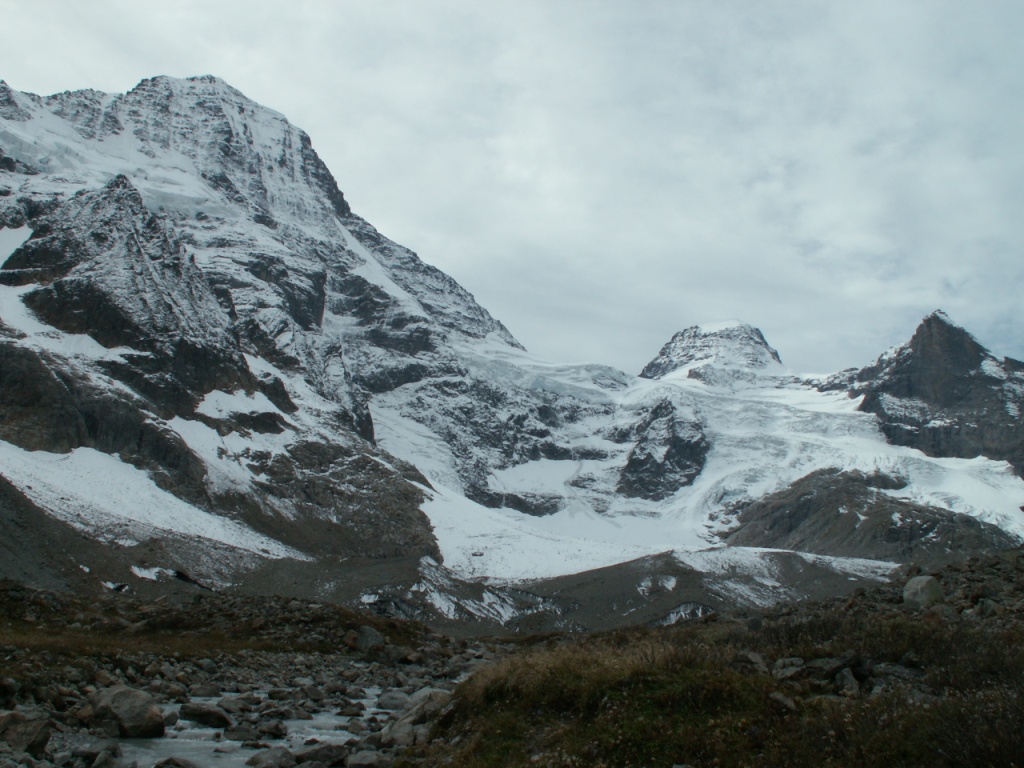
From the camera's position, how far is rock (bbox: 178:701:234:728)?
17859mm

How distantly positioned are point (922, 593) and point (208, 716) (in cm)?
2040

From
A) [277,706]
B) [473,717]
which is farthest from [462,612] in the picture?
[473,717]

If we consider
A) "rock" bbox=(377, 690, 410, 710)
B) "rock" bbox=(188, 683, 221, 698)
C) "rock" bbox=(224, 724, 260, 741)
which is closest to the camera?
"rock" bbox=(224, 724, 260, 741)

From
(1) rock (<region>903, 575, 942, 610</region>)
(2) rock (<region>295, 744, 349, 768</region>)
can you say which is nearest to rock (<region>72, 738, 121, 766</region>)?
(2) rock (<region>295, 744, 349, 768</region>)

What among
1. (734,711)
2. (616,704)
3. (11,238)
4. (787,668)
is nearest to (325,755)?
(616,704)

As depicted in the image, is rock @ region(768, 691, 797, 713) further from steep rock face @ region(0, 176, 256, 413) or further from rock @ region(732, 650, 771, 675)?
steep rock face @ region(0, 176, 256, 413)

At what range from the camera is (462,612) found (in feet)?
357

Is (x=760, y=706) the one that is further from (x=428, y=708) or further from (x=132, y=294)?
(x=132, y=294)

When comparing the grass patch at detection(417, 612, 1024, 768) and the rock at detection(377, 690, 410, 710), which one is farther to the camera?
the rock at detection(377, 690, 410, 710)

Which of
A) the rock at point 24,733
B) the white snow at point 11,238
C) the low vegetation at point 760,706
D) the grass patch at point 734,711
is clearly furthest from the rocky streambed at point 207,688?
the white snow at point 11,238

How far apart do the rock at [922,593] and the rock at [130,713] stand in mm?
20386

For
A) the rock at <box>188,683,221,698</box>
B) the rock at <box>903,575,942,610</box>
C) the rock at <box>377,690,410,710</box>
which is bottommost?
the rock at <box>188,683,221,698</box>

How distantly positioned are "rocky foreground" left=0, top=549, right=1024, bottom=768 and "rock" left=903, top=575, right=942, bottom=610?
0.22 feet

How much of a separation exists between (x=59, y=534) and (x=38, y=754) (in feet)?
270
